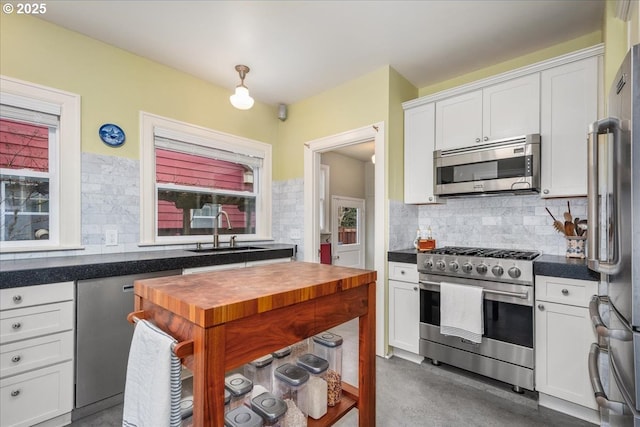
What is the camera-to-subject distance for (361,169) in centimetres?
632

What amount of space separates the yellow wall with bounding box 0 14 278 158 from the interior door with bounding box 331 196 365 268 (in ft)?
9.36

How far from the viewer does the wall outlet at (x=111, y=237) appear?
8.01 feet

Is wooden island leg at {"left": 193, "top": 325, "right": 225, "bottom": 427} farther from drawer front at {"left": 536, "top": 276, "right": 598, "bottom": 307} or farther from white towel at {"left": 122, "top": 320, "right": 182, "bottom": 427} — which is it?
drawer front at {"left": 536, "top": 276, "right": 598, "bottom": 307}

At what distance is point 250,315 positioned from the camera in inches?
36.4

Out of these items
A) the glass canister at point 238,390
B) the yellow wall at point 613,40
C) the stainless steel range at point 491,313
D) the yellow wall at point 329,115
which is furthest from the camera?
the yellow wall at point 329,115

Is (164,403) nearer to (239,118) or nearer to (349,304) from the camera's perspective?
(349,304)

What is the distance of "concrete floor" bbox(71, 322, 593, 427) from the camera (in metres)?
1.88

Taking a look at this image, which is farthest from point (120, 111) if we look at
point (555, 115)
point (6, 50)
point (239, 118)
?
point (555, 115)

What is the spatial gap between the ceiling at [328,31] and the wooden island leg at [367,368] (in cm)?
202

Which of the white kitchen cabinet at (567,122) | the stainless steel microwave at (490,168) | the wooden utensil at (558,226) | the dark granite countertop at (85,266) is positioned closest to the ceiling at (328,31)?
the white kitchen cabinet at (567,122)

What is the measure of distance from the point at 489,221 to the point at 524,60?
1.53 metres

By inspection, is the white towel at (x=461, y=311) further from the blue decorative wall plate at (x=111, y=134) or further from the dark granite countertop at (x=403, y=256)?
the blue decorative wall plate at (x=111, y=134)

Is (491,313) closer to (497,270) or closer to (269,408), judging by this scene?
(497,270)

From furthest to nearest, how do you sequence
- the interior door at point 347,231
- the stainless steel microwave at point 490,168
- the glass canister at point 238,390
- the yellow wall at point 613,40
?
the interior door at point 347,231, the stainless steel microwave at point 490,168, the yellow wall at point 613,40, the glass canister at point 238,390
